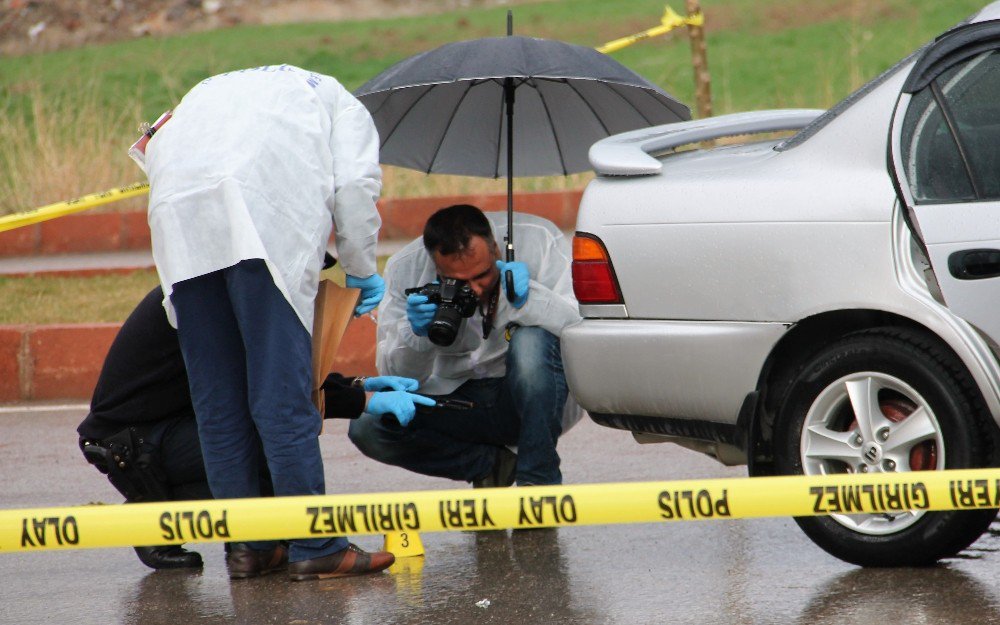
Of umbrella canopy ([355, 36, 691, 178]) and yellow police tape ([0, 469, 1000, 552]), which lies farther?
umbrella canopy ([355, 36, 691, 178])

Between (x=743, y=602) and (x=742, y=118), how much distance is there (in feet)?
5.61

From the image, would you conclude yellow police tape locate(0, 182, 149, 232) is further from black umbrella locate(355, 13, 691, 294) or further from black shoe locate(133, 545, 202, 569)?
black shoe locate(133, 545, 202, 569)

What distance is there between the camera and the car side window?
3787 millimetres

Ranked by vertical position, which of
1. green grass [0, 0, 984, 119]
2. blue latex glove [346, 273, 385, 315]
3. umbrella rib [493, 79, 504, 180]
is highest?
umbrella rib [493, 79, 504, 180]

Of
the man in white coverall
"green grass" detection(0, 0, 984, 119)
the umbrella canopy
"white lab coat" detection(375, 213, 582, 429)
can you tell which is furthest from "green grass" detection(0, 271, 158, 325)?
"green grass" detection(0, 0, 984, 119)

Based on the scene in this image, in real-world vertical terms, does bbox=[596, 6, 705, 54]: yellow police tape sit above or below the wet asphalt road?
above

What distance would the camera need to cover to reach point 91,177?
1173 centimetres

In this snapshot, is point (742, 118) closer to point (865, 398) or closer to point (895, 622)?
point (865, 398)

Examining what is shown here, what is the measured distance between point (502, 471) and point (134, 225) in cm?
706

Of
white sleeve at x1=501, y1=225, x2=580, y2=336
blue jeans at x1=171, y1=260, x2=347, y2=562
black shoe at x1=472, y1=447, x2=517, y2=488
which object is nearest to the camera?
blue jeans at x1=171, y1=260, x2=347, y2=562

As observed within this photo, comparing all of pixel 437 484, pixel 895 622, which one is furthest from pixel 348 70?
pixel 895 622

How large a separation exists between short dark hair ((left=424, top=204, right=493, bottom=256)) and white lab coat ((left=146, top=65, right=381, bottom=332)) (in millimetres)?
690

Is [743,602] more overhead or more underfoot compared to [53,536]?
more underfoot

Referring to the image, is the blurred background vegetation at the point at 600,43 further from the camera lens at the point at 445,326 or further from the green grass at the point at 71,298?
the camera lens at the point at 445,326
